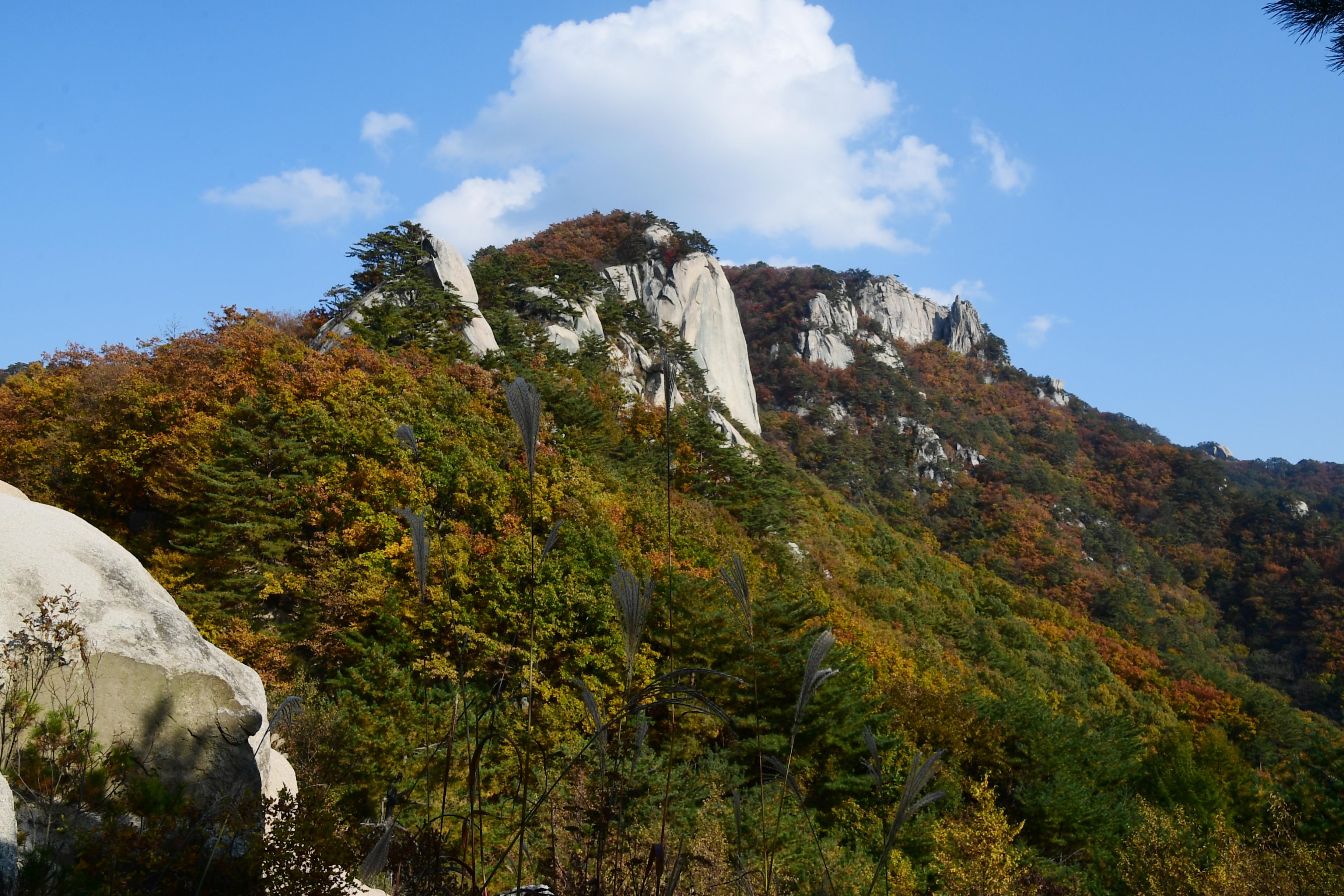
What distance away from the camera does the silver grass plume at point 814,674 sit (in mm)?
1879

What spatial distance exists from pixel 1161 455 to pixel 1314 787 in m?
60.3

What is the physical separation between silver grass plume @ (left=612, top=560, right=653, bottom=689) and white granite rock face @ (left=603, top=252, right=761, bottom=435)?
4601 cm

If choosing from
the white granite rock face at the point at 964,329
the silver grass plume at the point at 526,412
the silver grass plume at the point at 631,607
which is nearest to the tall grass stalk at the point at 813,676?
the silver grass plume at the point at 631,607

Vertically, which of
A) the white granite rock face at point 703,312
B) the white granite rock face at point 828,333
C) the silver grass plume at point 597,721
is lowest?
the silver grass plume at point 597,721

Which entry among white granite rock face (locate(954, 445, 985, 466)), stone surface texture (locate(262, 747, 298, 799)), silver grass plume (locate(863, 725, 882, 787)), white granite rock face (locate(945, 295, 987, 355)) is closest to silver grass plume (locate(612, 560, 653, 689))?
silver grass plume (locate(863, 725, 882, 787))

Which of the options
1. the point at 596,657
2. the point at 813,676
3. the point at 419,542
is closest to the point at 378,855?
the point at 419,542

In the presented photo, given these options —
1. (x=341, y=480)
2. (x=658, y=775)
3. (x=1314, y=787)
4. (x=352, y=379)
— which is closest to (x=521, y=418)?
(x=658, y=775)

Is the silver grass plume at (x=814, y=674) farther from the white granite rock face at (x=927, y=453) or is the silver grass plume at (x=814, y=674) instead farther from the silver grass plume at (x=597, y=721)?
the white granite rock face at (x=927, y=453)

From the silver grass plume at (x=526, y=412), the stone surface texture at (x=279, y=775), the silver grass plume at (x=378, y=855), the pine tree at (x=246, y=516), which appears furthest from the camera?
the pine tree at (x=246, y=516)

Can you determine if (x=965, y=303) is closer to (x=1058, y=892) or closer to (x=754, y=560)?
(x=754, y=560)

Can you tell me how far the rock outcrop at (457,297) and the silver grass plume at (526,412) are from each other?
20570mm

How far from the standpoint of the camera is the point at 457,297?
88.2 ft

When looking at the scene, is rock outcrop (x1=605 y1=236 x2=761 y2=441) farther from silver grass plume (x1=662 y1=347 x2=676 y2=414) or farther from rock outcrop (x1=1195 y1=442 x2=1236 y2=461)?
rock outcrop (x1=1195 y1=442 x2=1236 y2=461)

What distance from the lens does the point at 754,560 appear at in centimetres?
2216
